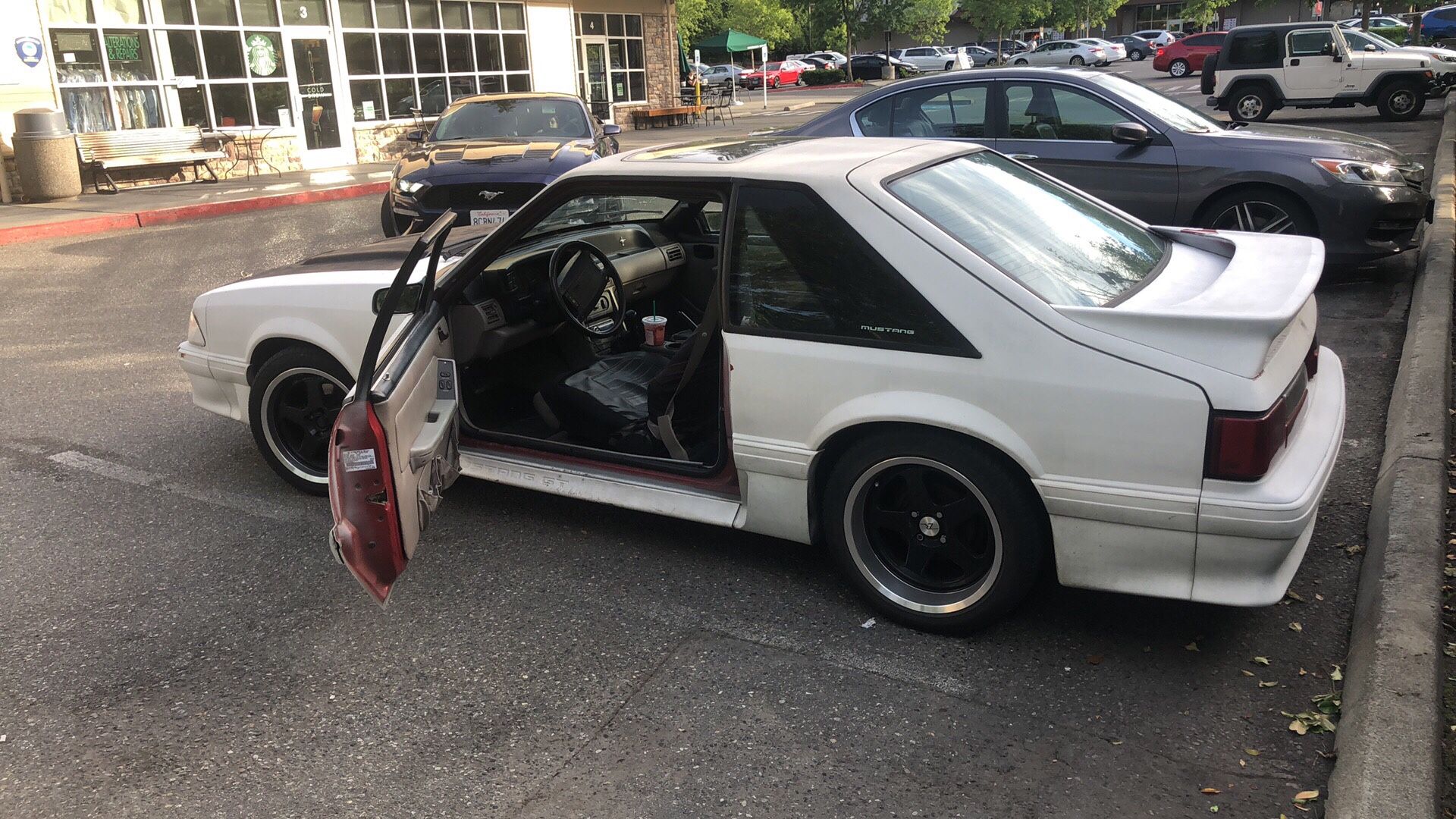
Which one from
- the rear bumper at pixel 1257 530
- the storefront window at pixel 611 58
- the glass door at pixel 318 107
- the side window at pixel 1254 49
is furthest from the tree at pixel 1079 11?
the rear bumper at pixel 1257 530

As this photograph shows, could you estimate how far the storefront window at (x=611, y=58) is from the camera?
27.5 metres

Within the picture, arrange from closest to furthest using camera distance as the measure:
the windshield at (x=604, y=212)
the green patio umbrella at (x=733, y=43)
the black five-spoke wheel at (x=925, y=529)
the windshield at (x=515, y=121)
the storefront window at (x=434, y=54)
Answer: the black five-spoke wheel at (x=925, y=529)
the windshield at (x=604, y=212)
the windshield at (x=515, y=121)
the storefront window at (x=434, y=54)
the green patio umbrella at (x=733, y=43)

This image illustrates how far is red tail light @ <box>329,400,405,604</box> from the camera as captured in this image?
10.7ft

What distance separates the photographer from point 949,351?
326cm

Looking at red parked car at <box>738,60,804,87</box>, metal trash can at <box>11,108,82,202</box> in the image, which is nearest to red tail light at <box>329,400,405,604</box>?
metal trash can at <box>11,108,82,202</box>

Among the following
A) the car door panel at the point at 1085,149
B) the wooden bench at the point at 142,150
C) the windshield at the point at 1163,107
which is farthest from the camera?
the wooden bench at the point at 142,150

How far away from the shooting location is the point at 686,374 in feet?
13.1

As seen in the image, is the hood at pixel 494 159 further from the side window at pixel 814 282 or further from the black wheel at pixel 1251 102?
the black wheel at pixel 1251 102

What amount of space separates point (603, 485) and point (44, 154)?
1466 cm

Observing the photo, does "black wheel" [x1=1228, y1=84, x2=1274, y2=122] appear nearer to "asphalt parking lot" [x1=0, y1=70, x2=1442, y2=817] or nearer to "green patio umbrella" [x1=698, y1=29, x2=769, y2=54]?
"asphalt parking lot" [x1=0, y1=70, x2=1442, y2=817]

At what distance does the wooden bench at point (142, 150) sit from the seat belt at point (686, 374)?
15.4 m

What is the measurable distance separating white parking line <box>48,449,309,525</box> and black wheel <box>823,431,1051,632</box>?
241cm

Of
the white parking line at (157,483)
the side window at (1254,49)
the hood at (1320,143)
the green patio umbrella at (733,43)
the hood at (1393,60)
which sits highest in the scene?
the green patio umbrella at (733,43)

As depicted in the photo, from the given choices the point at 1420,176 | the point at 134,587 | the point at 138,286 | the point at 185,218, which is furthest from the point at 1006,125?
the point at 185,218
